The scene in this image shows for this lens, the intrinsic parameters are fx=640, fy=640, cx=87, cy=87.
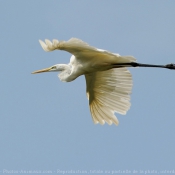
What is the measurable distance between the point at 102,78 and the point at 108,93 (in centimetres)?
46

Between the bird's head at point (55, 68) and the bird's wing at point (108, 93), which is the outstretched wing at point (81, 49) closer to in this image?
the bird's head at point (55, 68)

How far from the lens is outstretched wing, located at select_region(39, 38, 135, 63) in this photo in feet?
39.9

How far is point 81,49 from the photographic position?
42.0ft

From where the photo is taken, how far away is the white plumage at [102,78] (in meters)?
13.5

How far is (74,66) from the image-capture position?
13.6 m

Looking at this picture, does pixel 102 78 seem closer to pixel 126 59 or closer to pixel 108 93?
pixel 108 93

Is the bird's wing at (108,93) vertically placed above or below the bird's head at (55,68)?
below

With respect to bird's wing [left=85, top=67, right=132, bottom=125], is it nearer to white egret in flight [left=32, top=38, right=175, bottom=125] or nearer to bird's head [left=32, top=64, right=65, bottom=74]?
white egret in flight [left=32, top=38, right=175, bottom=125]

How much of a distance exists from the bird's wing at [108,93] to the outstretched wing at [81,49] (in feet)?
3.62

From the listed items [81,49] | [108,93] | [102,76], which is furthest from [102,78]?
[81,49]

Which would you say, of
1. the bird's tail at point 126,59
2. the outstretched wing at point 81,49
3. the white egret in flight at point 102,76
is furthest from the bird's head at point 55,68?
the bird's tail at point 126,59

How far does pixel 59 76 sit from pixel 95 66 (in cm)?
84

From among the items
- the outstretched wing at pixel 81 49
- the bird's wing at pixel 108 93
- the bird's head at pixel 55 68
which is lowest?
the bird's wing at pixel 108 93

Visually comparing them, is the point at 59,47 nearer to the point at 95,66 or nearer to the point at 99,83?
the point at 95,66
